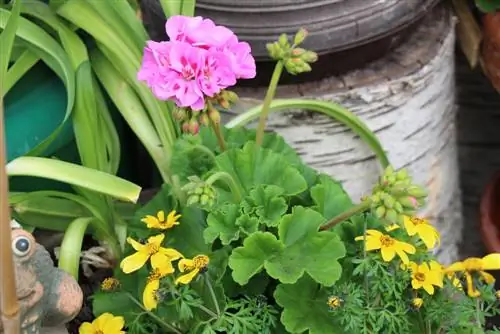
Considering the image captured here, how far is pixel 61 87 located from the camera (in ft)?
4.53

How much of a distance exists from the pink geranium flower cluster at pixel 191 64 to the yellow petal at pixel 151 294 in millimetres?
212

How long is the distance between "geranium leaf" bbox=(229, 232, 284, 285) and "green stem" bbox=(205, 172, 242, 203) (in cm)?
8

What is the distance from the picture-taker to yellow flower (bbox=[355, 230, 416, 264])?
1.06 m

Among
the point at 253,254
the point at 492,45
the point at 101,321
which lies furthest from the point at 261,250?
the point at 492,45

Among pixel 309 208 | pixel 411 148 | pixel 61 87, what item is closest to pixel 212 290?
pixel 309 208

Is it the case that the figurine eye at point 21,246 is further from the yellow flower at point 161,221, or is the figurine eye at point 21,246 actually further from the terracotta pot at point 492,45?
the terracotta pot at point 492,45

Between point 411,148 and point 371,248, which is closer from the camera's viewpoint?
point 371,248

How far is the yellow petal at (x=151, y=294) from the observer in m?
1.04

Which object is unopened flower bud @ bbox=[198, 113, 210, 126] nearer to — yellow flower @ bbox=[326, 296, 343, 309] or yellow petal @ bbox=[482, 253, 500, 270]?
yellow flower @ bbox=[326, 296, 343, 309]

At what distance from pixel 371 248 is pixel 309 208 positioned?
104 millimetres

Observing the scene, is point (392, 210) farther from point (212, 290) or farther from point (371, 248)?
point (212, 290)

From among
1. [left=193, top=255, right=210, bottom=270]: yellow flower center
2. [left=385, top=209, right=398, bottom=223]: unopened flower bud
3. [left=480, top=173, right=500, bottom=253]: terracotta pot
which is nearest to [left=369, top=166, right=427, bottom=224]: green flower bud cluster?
[left=385, top=209, right=398, bottom=223]: unopened flower bud

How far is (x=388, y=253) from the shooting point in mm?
1054

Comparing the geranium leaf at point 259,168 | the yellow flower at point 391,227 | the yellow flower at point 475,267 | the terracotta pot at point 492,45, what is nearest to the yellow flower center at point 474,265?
the yellow flower at point 475,267
